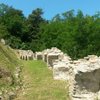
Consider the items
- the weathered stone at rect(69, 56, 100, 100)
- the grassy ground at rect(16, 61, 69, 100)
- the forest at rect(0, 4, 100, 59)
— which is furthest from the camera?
the forest at rect(0, 4, 100, 59)

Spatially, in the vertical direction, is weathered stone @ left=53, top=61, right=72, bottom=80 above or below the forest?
below

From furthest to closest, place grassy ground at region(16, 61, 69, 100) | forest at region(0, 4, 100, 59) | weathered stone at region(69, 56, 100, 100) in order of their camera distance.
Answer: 1. forest at region(0, 4, 100, 59)
2. grassy ground at region(16, 61, 69, 100)
3. weathered stone at region(69, 56, 100, 100)

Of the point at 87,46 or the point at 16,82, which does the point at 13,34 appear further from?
the point at 16,82

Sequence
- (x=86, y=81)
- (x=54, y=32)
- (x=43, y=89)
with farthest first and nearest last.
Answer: (x=54, y=32)
(x=43, y=89)
(x=86, y=81)

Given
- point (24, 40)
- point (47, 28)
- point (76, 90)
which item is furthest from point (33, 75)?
point (24, 40)

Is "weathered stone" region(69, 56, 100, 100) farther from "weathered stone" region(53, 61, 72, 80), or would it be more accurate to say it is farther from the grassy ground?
"weathered stone" region(53, 61, 72, 80)

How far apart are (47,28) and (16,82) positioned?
207ft

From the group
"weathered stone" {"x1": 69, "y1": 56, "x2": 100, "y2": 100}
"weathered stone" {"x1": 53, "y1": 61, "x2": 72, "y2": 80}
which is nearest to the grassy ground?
"weathered stone" {"x1": 53, "y1": 61, "x2": 72, "y2": 80}

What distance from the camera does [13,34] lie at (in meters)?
86.4

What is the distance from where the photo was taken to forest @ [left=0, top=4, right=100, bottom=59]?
62.4m

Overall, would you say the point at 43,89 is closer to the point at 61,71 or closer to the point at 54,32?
the point at 61,71

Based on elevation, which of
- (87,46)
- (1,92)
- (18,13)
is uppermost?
(18,13)

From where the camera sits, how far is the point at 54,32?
8038 cm

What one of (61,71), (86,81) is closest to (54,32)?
(61,71)
